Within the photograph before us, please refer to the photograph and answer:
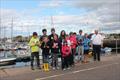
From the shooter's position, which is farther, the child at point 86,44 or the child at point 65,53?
the child at point 86,44

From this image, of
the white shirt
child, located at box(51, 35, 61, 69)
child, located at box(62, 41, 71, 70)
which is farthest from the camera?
the white shirt

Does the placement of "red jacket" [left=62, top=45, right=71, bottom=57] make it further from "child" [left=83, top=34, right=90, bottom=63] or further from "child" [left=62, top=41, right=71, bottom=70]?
"child" [left=83, top=34, right=90, bottom=63]

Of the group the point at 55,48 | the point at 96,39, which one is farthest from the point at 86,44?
the point at 55,48

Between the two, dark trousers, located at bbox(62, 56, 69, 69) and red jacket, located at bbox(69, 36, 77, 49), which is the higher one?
red jacket, located at bbox(69, 36, 77, 49)

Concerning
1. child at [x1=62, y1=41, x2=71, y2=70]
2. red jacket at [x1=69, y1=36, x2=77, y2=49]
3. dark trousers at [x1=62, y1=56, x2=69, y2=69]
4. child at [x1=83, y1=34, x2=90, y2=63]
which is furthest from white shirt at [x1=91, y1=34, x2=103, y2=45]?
dark trousers at [x1=62, y1=56, x2=69, y2=69]

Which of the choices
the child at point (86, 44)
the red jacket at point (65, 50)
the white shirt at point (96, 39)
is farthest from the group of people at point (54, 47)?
the white shirt at point (96, 39)

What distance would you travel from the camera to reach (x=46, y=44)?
52.8 ft

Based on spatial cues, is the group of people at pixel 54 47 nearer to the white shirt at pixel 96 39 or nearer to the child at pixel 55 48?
the child at pixel 55 48

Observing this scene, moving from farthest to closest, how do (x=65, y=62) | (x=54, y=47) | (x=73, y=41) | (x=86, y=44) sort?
(x=86, y=44), (x=73, y=41), (x=65, y=62), (x=54, y=47)

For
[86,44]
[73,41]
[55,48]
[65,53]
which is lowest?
[65,53]

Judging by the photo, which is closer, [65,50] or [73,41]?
[65,50]

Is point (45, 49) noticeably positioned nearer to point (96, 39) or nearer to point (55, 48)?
point (55, 48)

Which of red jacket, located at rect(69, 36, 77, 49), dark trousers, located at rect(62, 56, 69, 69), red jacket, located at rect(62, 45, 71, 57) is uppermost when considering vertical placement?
red jacket, located at rect(69, 36, 77, 49)

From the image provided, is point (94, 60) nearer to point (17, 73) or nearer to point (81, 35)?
point (81, 35)
